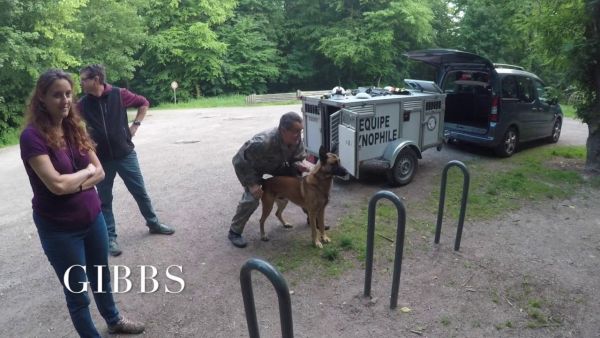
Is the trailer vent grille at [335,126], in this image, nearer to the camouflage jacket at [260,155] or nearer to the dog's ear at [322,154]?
the camouflage jacket at [260,155]

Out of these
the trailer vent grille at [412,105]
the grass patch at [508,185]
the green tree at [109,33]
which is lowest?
the grass patch at [508,185]

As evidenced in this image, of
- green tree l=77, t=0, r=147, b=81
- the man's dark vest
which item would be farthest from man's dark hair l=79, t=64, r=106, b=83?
green tree l=77, t=0, r=147, b=81

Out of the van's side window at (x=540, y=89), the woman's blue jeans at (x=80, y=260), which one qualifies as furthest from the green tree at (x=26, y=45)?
the van's side window at (x=540, y=89)

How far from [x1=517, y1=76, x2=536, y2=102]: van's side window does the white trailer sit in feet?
7.69

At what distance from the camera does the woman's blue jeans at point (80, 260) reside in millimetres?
2621

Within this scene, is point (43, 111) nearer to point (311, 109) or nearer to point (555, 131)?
point (311, 109)

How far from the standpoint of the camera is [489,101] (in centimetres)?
843

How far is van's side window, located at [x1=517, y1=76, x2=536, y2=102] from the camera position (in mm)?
8648

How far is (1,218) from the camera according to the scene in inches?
242

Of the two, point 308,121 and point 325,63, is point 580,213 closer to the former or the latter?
point 308,121

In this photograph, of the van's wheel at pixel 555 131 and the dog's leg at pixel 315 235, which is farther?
the van's wheel at pixel 555 131

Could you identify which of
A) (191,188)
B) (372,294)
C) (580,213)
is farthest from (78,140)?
(580,213)

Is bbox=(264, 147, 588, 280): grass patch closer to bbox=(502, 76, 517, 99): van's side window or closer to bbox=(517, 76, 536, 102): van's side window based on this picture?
bbox=(517, 76, 536, 102): van's side window

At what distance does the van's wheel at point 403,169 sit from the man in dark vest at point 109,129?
3928mm
